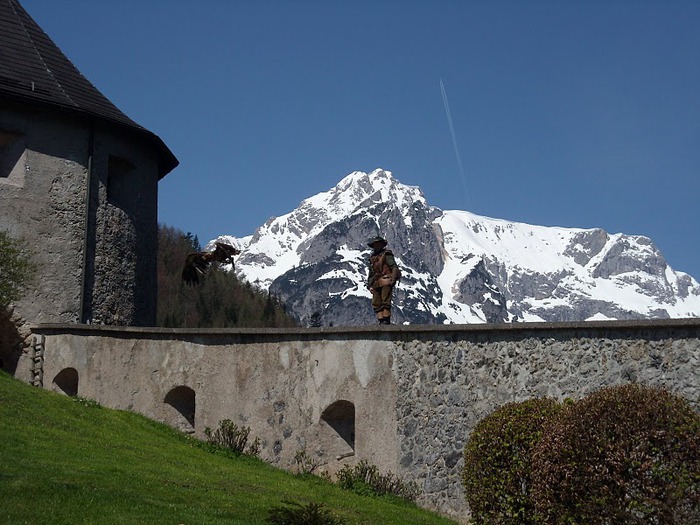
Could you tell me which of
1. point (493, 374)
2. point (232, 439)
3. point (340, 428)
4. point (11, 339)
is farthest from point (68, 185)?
point (493, 374)

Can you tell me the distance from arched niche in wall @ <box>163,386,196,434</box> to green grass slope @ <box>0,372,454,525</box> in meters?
1.06

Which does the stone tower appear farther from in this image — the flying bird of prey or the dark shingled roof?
the flying bird of prey

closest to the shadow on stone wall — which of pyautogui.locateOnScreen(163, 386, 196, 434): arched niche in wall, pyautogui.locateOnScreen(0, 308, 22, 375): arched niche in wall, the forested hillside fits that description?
pyautogui.locateOnScreen(0, 308, 22, 375): arched niche in wall

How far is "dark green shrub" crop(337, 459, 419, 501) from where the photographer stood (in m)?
16.1

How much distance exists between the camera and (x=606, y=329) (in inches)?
567

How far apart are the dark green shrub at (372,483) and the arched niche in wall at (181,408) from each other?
4.65 metres

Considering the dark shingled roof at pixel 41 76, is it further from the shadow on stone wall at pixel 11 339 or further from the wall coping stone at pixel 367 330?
the wall coping stone at pixel 367 330

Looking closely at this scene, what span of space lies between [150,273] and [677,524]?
19.6 metres

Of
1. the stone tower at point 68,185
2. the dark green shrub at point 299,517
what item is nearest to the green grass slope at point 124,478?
the dark green shrub at point 299,517

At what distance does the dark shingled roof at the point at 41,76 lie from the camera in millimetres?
23719

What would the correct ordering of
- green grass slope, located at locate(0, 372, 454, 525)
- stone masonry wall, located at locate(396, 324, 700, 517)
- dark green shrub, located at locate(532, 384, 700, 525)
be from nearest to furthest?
dark green shrub, located at locate(532, 384, 700, 525) → green grass slope, located at locate(0, 372, 454, 525) → stone masonry wall, located at locate(396, 324, 700, 517)

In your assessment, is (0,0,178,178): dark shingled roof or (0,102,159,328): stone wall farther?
(0,0,178,178): dark shingled roof

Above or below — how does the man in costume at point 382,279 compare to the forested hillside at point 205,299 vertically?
below

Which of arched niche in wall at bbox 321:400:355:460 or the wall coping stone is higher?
the wall coping stone
